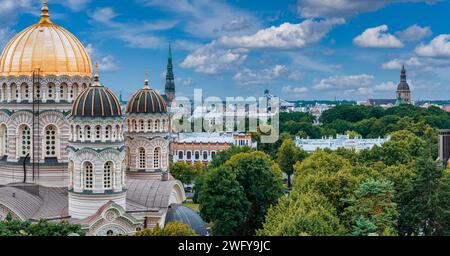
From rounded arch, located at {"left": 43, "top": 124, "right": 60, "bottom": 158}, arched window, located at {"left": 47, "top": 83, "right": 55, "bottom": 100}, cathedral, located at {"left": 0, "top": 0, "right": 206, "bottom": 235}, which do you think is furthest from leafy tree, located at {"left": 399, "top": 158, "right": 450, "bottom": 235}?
arched window, located at {"left": 47, "top": 83, "right": 55, "bottom": 100}

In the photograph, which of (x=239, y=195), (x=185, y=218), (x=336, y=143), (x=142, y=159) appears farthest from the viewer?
(x=336, y=143)

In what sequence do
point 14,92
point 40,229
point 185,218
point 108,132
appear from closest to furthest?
point 40,229 < point 108,132 < point 185,218 < point 14,92

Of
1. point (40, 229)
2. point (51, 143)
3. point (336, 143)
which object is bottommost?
point (40, 229)

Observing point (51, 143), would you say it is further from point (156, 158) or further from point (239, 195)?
point (239, 195)

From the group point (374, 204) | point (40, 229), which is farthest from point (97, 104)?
point (374, 204)

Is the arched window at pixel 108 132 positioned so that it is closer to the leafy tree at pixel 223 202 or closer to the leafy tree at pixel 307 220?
the leafy tree at pixel 307 220
